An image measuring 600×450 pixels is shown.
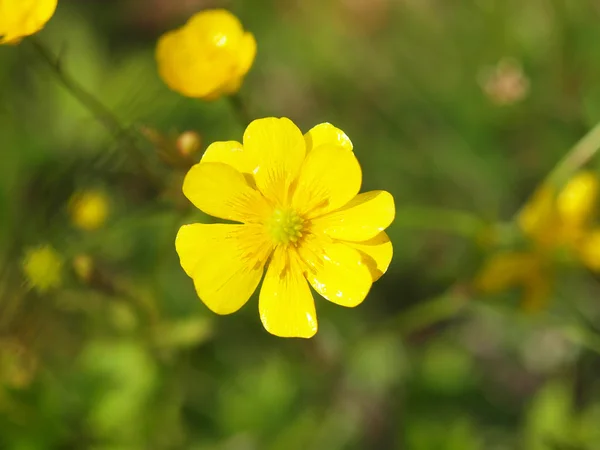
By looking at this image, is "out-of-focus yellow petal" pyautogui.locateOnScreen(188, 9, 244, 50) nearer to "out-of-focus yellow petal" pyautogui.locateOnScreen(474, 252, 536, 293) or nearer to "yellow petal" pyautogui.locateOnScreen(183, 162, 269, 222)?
"yellow petal" pyautogui.locateOnScreen(183, 162, 269, 222)

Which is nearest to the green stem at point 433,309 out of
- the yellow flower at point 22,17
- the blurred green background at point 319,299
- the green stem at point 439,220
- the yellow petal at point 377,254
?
the blurred green background at point 319,299

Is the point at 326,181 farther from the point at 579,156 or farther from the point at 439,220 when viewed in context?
the point at 439,220

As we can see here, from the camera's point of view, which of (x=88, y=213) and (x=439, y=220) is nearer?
(x=88, y=213)

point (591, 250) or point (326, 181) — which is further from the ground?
point (326, 181)

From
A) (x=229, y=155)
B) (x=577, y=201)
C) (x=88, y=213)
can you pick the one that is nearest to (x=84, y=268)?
(x=88, y=213)

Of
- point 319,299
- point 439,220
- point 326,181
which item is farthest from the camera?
point 439,220

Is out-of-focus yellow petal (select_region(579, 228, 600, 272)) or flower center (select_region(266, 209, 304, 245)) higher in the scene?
flower center (select_region(266, 209, 304, 245))

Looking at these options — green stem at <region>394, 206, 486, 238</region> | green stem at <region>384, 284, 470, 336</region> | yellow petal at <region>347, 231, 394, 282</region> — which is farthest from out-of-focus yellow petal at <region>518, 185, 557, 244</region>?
yellow petal at <region>347, 231, 394, 282</region>

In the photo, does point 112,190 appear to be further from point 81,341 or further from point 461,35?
point 461,35
